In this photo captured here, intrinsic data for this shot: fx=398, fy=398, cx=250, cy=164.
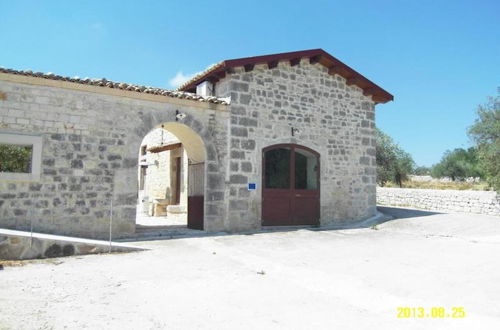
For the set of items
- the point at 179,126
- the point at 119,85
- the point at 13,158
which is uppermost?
the point at 119,85

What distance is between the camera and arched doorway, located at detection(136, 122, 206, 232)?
10.3 metres

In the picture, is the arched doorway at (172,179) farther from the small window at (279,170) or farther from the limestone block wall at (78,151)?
the small window at (279,170)

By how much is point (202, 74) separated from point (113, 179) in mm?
3979

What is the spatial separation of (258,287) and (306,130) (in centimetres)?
721

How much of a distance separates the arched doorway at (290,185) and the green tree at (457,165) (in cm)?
3465

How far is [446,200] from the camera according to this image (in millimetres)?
15656

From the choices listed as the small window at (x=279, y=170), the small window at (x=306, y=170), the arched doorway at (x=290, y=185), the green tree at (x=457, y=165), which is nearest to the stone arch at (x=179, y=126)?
the arched doorway at (x=290, y=185)

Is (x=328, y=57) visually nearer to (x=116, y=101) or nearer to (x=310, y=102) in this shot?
(x=310, y=102)

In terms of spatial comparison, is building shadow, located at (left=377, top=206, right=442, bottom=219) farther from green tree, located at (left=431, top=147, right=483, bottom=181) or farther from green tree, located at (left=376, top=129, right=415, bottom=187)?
green tree, located at (left=431, top=147, right=483, bottom=181)

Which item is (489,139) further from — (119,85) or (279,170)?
(119,85)

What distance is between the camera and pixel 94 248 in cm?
708

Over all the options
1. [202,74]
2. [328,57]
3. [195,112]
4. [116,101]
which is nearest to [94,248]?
[116,101]

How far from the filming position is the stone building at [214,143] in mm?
7887

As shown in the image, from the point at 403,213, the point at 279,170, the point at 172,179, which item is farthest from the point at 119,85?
the point at 403,213
